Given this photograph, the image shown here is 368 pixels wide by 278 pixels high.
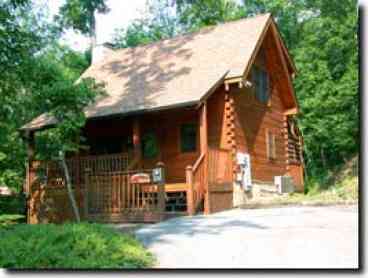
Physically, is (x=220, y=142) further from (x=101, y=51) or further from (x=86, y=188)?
(x=101, y=51)

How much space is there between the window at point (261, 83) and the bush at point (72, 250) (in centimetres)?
910

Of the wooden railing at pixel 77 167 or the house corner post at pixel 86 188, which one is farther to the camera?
the wooden railing at pixel 77 167

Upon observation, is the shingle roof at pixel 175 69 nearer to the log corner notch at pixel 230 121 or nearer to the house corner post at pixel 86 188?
the log corner notch at pixel 230 121

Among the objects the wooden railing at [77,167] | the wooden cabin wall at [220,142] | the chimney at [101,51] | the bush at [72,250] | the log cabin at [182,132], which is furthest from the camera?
the chimney at [101,51]

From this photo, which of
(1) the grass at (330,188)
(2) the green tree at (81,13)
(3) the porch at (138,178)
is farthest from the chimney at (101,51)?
(1) the grass at (330,188)

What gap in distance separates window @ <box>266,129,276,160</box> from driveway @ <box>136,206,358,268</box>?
6.12 meters

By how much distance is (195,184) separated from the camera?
39.5ft

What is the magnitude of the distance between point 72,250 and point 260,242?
2.27 meters

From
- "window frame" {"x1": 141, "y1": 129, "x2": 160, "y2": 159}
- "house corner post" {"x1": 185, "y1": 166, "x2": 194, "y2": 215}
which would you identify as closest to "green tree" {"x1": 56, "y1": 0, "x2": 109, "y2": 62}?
"window frame" {"x1": 141, "y1": 129, "x2": 160, "y2": 159}

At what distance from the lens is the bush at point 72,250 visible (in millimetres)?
6516

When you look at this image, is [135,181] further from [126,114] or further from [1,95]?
[1,95]

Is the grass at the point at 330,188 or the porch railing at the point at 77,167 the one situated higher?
the porch railing at the point at 77,167

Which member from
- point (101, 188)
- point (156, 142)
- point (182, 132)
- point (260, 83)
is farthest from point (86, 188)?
point (260, 83)

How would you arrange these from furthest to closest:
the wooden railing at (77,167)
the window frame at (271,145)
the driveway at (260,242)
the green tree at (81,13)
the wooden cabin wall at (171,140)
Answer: the green tree at (81,13) → the window frame at (271,145) → the wooden cabin wall at (171,140) → the wooden railing at (77,167) → the driveway at (260,242)
